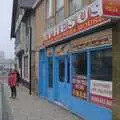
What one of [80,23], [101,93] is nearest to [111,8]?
[101,93]

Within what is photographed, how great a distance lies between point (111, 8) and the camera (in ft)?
34.6

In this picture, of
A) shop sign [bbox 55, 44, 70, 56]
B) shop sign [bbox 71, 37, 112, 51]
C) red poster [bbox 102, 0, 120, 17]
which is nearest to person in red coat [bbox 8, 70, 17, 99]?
shop sign [bbox 55, 44, 70, 56]

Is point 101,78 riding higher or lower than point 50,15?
lower

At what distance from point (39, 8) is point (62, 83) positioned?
779 cm

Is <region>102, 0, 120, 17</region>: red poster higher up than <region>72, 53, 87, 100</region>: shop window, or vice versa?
<region>102, 0, 120, 17</region>: red poster

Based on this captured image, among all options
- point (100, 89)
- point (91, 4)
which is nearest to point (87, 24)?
point (91, 4)

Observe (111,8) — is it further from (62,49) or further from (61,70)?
(61,70)

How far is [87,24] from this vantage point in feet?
44.6

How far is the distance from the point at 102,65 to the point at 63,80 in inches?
221

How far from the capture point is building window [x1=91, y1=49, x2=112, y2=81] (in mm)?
12319

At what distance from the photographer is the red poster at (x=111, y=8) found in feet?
34.2

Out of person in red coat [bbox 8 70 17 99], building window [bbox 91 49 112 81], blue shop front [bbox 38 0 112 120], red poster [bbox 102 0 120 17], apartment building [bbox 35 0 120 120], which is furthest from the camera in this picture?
person in red coat [bbox 8 70 17 99]

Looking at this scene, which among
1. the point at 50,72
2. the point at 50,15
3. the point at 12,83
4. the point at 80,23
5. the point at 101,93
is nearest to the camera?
the point at 101,93

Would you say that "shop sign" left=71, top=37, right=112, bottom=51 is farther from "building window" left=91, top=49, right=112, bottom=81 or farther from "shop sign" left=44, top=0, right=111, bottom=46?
"shop sign" left=44, top=0, right=111, bottom=46
